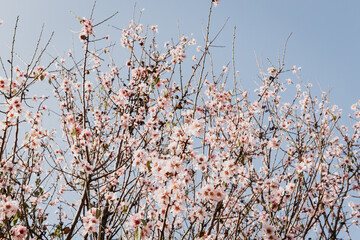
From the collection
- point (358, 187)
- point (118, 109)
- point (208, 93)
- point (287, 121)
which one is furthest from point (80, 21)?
point (358, 187)

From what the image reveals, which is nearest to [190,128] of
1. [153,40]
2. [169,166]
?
[169,166]

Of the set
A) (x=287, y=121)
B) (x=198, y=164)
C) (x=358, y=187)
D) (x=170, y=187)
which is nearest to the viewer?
(x=170, y=187)

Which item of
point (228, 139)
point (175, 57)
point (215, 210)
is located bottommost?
point (215, 210)

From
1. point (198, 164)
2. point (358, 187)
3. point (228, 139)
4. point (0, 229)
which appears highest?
point (228, 139)

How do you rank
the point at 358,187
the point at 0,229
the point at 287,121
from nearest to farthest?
the point at 0,229, the point at 358,187, the point at 287,121

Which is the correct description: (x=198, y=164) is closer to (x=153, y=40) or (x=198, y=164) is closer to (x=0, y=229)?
(x=0, y=229)

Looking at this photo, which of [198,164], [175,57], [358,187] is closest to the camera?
[198,164]

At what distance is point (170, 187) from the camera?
2613 millimetres

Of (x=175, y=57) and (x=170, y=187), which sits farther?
(x=175, y=57)

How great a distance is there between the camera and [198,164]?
322cm

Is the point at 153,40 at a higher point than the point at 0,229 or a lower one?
higher

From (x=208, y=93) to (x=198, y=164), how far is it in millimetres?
2740

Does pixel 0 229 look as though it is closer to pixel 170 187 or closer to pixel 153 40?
pixel 170 187

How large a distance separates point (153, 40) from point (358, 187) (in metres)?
4.64
